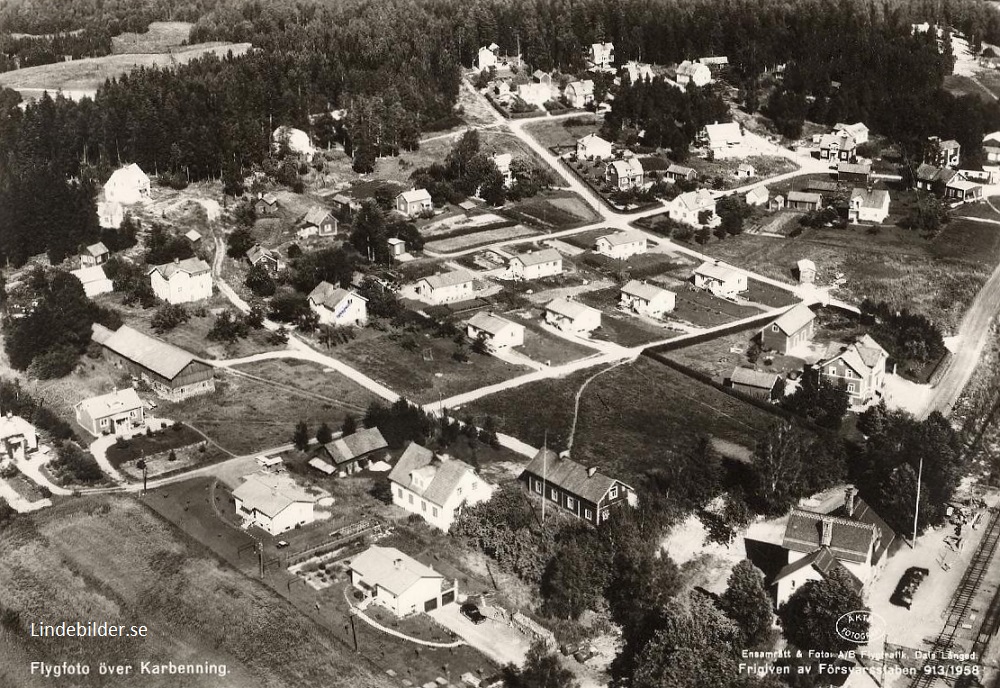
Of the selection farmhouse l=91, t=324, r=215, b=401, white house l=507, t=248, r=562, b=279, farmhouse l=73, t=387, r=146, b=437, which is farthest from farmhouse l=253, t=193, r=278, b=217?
farmhouse l=73, t=387, r=146, b=437

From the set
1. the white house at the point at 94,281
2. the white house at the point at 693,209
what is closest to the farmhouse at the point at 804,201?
the white house at the point at 693,209

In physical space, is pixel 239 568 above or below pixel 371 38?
below

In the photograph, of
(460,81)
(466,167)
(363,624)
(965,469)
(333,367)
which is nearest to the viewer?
(363,624)

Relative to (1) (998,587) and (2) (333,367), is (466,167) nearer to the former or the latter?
(2) (333,367)

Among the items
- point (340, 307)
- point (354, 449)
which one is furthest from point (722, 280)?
point (354, 449)

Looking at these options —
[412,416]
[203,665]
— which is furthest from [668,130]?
[203,665]

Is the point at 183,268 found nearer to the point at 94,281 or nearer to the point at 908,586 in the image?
the point at 94,281

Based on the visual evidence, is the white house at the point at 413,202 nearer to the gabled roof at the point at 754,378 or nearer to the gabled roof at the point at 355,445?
the gabled roof at the point at 754,378

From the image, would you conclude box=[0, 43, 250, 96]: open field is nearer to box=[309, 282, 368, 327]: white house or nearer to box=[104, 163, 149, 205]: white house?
box=[104, 163, 149, 205]: white house
